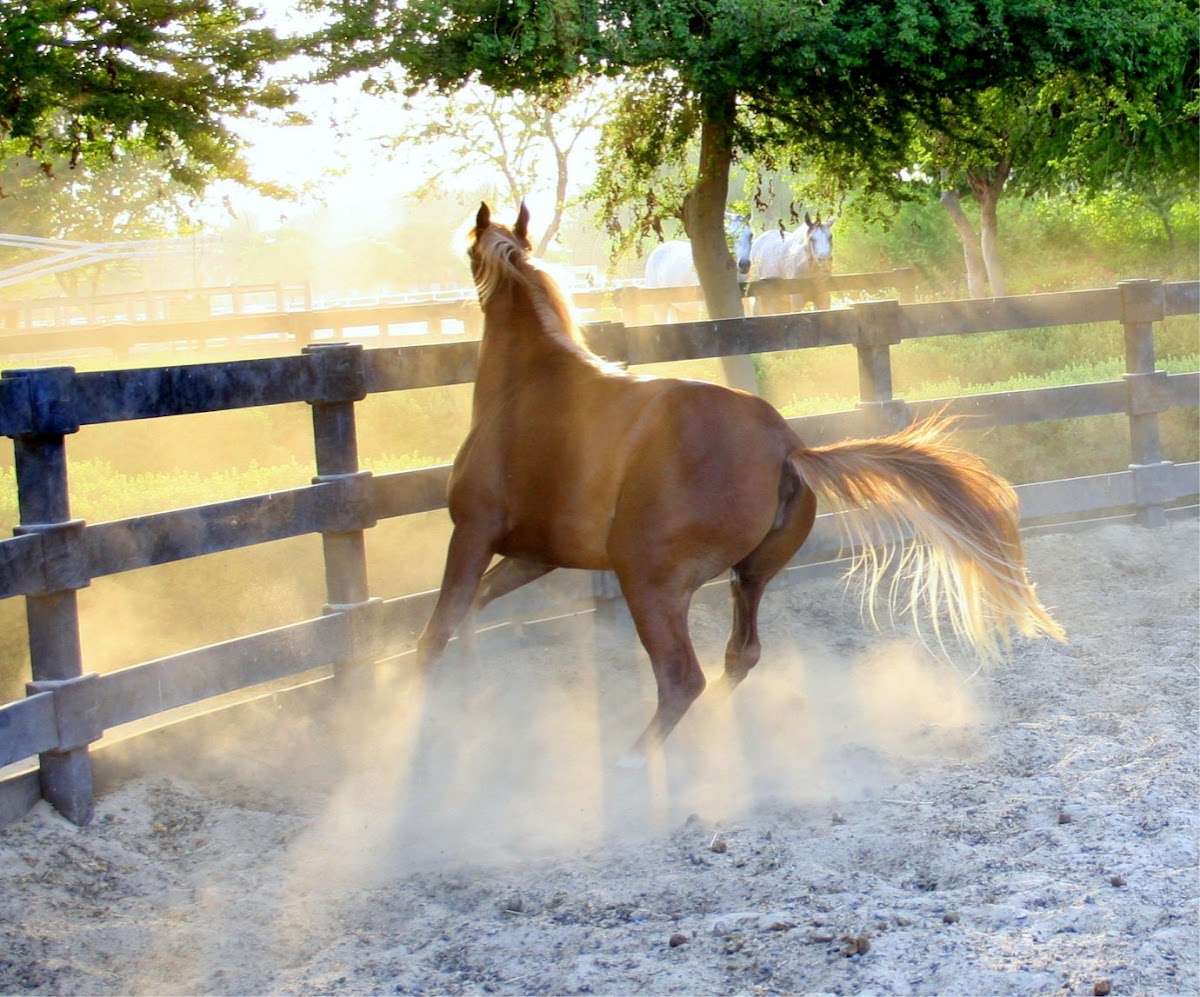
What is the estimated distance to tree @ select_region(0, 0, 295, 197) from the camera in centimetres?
590

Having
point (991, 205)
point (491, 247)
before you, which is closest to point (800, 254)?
point (991, 205)

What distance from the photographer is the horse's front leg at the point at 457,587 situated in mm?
4266

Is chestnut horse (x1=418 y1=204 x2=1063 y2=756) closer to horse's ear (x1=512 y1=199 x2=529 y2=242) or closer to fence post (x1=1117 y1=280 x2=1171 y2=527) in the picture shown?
horse's ear (x1=512 y1=199 x2=529 y2=242)

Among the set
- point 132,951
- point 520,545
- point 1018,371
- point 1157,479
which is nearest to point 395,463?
point 520,545

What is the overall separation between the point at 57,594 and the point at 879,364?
3.90 metres

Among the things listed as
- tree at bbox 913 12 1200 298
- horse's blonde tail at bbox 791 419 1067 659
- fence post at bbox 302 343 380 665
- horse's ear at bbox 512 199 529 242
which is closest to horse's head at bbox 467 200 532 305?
horse's ear at bbox 512 199 529 242

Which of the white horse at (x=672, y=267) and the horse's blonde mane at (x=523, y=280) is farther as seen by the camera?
the white horse at (x=672, y=267)

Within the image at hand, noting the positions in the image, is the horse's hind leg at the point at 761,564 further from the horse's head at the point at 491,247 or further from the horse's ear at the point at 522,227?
the horse's ear at the point at 522,227

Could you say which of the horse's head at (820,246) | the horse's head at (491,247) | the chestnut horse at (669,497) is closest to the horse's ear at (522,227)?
the horse's head at (491,247)

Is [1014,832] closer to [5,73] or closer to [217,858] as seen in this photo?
[217,858]

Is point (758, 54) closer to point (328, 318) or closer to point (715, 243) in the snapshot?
point (715, 243)

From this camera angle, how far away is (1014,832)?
3.27 m

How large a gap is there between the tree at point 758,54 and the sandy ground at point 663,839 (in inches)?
132

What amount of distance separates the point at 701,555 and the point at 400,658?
4.70 ft
